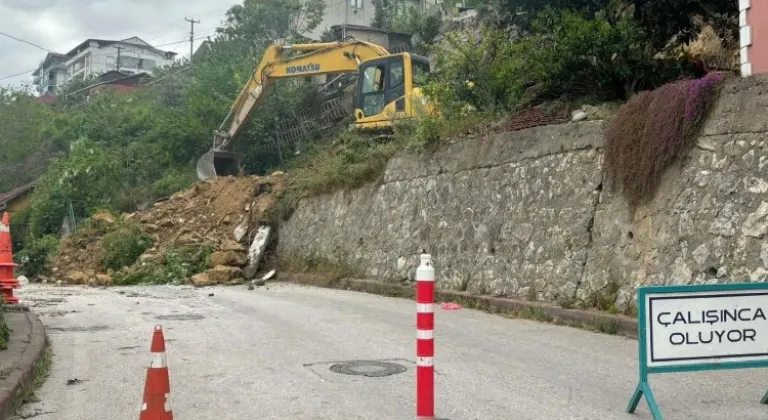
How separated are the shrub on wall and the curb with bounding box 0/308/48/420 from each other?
26.5 ft

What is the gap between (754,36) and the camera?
11156 millimetres

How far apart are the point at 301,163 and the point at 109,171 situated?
40.9 ft

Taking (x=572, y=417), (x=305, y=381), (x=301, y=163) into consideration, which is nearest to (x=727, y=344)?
(x=572, y=417)

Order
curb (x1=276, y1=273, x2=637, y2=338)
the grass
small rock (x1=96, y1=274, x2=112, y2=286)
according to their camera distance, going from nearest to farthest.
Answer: the grass, curb (x1=276, y1=273, x2=637, y2=338), small rock (x1=96, y1=274, x2=112, y2=286)

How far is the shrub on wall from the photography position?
1006 cm

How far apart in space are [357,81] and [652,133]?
42.6ft

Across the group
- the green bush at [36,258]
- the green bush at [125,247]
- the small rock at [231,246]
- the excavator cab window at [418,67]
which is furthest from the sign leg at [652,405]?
the green bush at [36,258]

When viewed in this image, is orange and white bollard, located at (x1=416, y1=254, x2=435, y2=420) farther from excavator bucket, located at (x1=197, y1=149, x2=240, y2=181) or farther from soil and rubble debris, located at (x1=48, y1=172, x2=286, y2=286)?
excavator bucket, located at (x1=197, y1=149, x2=240, y2=181)

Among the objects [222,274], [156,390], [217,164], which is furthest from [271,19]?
[156,390]

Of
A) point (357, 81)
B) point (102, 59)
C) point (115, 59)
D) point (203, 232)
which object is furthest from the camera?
point (115, 59)

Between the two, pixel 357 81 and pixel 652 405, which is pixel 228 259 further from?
pixel 652 405

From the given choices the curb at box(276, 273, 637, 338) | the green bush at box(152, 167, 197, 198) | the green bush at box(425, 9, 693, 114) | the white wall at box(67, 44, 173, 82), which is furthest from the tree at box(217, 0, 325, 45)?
the white wall at box(67, 44, 173, 82)

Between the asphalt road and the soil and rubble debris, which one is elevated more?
the soil and rubble debris

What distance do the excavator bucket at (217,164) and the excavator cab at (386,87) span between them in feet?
28.2
